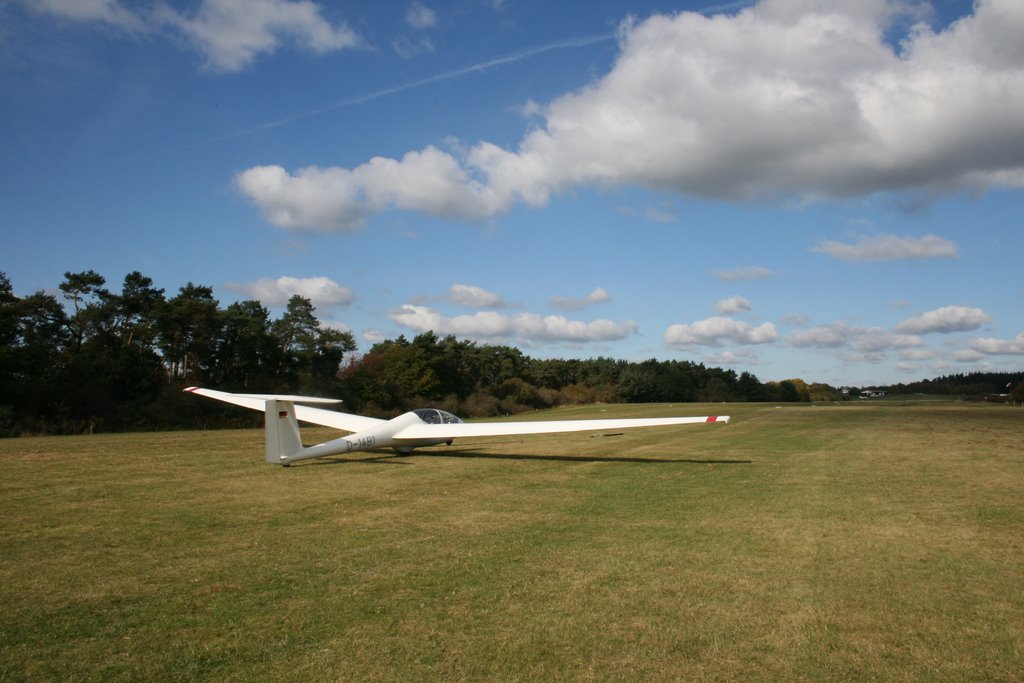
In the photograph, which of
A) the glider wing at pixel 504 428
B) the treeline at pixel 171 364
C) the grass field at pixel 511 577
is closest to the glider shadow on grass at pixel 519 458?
the glider wing at pixel 504 428

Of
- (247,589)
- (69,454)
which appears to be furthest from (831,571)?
(69,454)

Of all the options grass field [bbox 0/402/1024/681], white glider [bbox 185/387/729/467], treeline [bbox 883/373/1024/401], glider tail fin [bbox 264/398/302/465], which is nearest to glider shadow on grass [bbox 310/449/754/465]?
white glider [bbox 185/387/729/467]

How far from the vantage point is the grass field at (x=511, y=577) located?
13.3 feet

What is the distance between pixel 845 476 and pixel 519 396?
188 feet

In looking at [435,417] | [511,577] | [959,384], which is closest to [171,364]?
[435,417]

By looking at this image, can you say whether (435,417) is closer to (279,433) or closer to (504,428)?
(504,428)

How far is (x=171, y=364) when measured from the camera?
38.0m

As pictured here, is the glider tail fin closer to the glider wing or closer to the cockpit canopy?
the glider wing

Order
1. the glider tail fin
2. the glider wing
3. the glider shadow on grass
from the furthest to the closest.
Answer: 1. the glider wing
2. the glider shadow on grass
3. the glider tail fin

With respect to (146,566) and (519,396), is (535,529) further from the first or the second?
(519,396)

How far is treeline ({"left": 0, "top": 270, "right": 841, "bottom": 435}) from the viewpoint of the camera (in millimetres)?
28625

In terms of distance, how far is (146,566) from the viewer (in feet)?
19.8

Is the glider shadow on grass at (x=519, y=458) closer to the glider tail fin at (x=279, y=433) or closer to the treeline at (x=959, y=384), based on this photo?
the glider tail fin at (x=279, y=433)

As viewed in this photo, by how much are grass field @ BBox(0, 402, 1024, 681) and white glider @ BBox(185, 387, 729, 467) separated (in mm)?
1510
